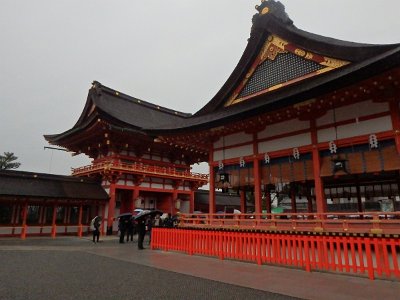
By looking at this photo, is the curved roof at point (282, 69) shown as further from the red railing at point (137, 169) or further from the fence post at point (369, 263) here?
the red railing at point (137, 169)

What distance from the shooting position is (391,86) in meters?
8.86

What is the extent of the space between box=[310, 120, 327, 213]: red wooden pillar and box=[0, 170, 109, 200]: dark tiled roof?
1866cm

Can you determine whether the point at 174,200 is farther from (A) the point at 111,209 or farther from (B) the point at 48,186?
(B) the point at 48,186

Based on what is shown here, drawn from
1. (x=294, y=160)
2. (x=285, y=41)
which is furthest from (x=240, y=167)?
(x=285, y=41)

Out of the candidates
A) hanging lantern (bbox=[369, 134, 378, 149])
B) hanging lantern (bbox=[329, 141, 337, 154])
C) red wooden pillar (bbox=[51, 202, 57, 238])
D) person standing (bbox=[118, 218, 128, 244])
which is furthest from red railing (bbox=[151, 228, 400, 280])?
red wooden pillar (bbox=[51, 202, 57, 238])

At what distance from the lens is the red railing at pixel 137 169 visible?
2475 centimetres

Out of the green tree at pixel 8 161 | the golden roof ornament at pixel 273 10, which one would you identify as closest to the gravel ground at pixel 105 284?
the golden roof ornament at pixel 273 10

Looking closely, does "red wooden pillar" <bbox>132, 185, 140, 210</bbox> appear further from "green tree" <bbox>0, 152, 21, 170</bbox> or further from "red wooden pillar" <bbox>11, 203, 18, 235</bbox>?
"green tree" <bbox>0, 152, 21, 170</bbox>

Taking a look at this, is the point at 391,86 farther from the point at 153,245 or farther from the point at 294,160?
the point at 153,245

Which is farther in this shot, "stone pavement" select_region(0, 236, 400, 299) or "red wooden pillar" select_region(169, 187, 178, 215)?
"red wooden pillar" select_region(169, 187, 178, 215)

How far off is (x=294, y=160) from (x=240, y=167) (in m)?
2.71

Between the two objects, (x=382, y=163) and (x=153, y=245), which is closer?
(x=382, y=163)

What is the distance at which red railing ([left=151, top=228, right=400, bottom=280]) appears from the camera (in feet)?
23.9

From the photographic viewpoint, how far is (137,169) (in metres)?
26.1
